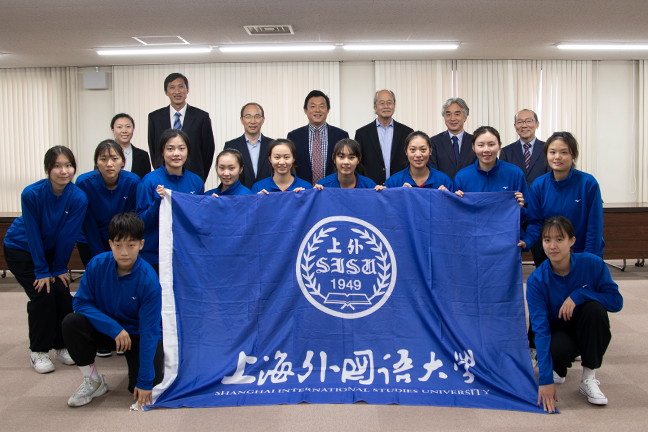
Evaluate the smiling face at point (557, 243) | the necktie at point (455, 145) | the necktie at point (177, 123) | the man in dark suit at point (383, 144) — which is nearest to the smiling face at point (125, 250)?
the necktie at point (177, 123)

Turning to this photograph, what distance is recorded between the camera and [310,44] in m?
6.59

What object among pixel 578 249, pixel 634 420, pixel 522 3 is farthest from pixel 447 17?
pixel 634 420

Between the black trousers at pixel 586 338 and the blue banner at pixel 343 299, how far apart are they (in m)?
0.18

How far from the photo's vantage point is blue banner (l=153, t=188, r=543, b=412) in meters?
2.31

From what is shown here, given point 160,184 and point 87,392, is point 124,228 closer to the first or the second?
point 160,184

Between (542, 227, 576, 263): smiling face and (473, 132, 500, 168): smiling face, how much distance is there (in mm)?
632

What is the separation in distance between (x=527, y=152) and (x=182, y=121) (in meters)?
2.97

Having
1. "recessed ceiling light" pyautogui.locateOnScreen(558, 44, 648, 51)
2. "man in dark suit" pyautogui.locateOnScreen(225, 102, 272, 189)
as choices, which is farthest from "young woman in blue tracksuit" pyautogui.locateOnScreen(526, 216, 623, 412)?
"recessed ceiling light" pyautogui.locateOnScreen(558, 44, 648, 51)

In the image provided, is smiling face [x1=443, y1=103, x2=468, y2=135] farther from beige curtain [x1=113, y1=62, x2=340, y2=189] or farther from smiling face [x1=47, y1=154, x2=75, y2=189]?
beige curtain [x1=113, y1=62, x2=340, y2=189]

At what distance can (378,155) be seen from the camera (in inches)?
147

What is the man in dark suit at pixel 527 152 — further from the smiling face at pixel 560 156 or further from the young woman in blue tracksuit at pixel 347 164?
the young woman in blue tracksuit at pixel 347 164

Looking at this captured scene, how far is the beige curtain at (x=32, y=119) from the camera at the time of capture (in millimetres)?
7902

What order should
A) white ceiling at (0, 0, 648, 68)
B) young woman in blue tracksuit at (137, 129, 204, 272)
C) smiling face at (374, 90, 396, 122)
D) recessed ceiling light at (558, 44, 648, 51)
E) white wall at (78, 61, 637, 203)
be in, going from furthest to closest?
white wall at (78, 61, 637, 203)
recessed ceiling light at (558, 44, 648, 51)
white ceiling at (0, 0, 648, 68)
smiling face at (374, 90, 396, 122)
young woman in blue tracksuit at (137, 129, 204, 272)

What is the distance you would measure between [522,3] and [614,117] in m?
Answer: 4.15
